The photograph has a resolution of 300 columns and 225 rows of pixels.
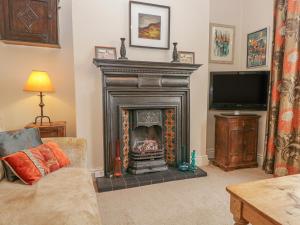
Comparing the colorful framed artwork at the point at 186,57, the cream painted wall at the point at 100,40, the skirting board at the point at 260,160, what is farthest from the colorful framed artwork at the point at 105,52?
the skirting board at the point at 260,160

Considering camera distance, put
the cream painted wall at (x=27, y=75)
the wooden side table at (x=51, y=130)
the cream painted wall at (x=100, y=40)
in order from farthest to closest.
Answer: the cream painted wall at (x=27, y=75) → the wooden side table at (x=51, y=130) → the cream painted wall at (x=100, y=40)

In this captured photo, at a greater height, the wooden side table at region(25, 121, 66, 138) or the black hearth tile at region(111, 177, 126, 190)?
the wooden side table at region(25, 121, 66, 138)

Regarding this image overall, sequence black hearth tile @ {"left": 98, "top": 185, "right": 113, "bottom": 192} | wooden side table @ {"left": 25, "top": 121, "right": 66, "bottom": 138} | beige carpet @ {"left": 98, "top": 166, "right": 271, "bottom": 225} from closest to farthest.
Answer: beige carpet @ {"left": 98, "top": 166, "right": 271, "bottom": 225}
black hearth tile @ {"left": 98, "top": 185, "right": 113, "bottom": 192}
wooden side table @ {"left": 25, "top": 121, "right": 66, "bottom": 138}

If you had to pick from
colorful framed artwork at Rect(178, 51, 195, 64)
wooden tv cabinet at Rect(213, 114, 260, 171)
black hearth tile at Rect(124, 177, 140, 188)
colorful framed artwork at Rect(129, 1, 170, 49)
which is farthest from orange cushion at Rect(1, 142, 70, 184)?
wooden tv cabinet at Rect(213, 114, 260, 171)

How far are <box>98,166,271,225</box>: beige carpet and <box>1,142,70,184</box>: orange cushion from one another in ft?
2.16

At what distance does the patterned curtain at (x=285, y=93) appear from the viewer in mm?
2562

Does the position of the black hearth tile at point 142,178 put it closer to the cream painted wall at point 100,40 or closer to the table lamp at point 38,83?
the cream painted wall at point 100,40

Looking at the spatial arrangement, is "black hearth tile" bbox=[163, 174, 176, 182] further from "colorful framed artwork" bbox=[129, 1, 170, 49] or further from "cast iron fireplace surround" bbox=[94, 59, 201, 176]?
"colorful framed artwork" bbox=[129, 1, 170, 49]

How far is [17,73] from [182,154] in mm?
2663

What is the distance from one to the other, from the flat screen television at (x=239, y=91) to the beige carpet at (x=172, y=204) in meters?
1.06

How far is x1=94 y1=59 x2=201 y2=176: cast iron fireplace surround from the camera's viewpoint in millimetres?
2633

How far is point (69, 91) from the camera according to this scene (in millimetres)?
3246

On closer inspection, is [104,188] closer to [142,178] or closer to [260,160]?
[142,178]

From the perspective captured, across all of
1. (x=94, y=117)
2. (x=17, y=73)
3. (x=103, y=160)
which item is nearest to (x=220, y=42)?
(x=94, y=117)
